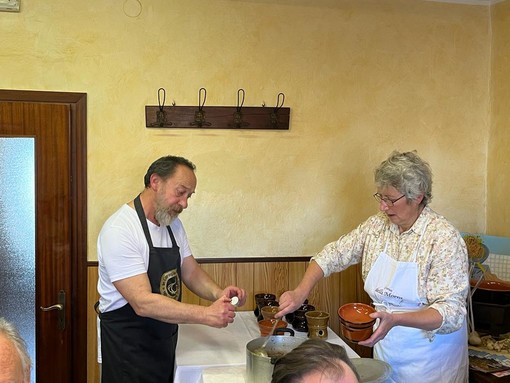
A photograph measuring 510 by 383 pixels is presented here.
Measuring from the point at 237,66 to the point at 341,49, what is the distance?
59 cm

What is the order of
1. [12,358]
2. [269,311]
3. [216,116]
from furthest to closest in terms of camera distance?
[216,116], [269,311], [12,358]

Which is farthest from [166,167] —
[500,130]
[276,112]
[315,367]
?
[500,130]

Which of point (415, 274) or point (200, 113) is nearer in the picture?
point (415, 274)

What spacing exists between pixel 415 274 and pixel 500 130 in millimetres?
1476

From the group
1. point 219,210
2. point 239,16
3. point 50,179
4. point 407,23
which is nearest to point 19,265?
point 50,179

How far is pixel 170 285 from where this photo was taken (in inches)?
90.3

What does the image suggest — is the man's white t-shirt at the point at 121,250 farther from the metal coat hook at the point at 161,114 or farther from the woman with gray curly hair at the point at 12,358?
the woman with gray curly hair at the point at 12,358

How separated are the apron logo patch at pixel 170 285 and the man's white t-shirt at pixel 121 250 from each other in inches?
4.1

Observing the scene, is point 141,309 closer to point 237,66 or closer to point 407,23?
point 237,66

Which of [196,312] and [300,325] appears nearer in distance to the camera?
[196,312]

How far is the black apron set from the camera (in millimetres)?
2201

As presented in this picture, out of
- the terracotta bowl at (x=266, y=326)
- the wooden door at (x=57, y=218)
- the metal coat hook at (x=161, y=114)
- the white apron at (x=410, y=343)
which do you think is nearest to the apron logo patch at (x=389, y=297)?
the white apron at (x=410, y=343)

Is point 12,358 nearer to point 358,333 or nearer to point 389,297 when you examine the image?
point 358,333

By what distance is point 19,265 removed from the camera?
281 cm
